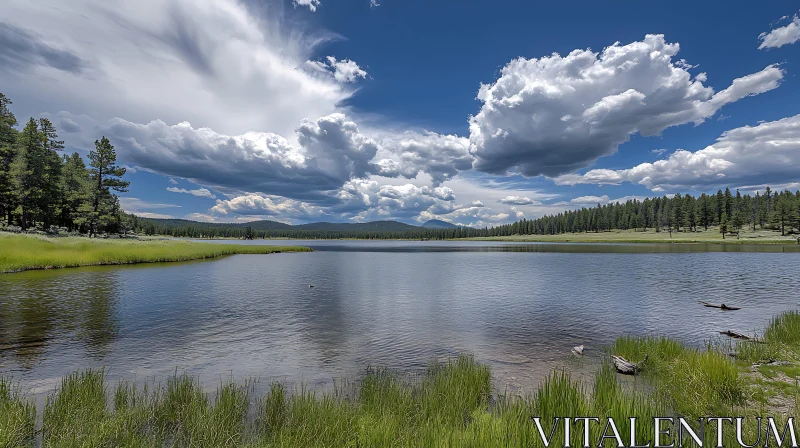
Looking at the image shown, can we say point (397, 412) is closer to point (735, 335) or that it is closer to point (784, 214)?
point (735, 335)

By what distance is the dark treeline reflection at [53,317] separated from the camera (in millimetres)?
17281

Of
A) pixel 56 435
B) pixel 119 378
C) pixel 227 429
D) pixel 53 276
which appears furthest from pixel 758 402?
pixel 53 276

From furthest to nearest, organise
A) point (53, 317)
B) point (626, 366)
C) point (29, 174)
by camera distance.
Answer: point (29, 174) → point (53, 317) → point (626, 366)

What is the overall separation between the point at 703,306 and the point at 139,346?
41045 mm

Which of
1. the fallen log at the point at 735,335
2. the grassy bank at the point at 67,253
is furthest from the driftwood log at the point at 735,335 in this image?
the grassy bank at the point at 67,253

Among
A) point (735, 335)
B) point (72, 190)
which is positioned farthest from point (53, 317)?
point (72, 190)

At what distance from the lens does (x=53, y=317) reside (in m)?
22.7

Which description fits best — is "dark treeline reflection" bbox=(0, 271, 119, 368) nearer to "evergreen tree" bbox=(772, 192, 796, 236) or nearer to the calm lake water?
the calm lake water

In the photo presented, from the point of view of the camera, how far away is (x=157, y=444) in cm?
786

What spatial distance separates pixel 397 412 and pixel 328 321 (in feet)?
53.1

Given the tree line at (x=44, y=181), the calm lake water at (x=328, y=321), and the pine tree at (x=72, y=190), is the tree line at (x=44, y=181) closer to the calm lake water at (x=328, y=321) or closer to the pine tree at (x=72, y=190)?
the pine tree at (x=72, y=190)

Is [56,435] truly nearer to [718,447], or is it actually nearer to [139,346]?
[139,346]

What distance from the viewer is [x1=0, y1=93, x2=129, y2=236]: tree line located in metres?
65.4

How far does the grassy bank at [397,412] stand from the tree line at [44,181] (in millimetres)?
81526
